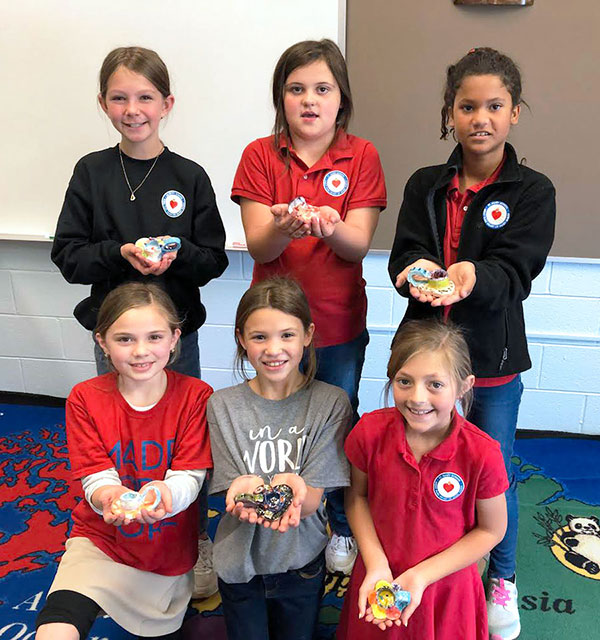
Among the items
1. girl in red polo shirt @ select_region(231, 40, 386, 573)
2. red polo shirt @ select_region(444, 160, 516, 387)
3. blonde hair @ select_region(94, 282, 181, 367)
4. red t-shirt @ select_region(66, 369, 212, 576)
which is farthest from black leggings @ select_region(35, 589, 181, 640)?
red polo shirt @ select_region(444, 160, 516, 387)

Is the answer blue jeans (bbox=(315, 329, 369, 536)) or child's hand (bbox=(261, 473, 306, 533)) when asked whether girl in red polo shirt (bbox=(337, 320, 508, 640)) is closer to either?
child's hand (bbox=(261, 473, 306, 533))

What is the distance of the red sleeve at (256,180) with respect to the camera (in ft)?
5.61

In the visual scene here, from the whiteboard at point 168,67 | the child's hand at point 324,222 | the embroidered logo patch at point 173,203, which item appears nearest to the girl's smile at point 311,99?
the child's hand at point 324,222


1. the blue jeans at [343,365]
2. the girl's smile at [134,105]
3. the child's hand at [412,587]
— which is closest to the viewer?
the child's hand at [412,587]

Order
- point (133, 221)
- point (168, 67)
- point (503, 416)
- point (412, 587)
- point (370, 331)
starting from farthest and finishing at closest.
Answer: point (370, 331), point (168, 67), point (133, 221), point (503, 416), point (412, 587)

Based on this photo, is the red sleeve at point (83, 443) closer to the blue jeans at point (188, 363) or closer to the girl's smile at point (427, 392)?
the blue jeans at point (188, 363)

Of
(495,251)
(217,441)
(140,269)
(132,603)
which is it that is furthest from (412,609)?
(140,269)

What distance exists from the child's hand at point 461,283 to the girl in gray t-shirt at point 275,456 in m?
0.37

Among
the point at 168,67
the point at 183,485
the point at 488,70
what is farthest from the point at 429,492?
the point at 168,67

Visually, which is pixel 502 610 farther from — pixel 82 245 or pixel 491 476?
pixel 82 245

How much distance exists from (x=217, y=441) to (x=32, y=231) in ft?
5.92

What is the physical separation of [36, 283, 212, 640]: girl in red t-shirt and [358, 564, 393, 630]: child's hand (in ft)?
1.56

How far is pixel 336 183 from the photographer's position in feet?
5.59

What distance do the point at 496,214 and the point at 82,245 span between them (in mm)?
1148
